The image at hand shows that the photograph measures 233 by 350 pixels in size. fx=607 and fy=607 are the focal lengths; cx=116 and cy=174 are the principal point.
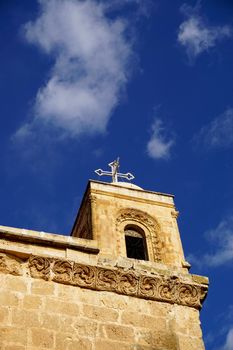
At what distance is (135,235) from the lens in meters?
12.7

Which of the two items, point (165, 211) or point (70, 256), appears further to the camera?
point (165, 211)

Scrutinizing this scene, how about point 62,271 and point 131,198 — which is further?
point 131,198

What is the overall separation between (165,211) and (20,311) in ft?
21.6

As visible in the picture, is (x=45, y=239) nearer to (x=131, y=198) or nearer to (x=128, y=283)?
(x=128, y=283)

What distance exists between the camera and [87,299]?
757 cm

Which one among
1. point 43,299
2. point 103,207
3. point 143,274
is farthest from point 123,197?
point 43,299

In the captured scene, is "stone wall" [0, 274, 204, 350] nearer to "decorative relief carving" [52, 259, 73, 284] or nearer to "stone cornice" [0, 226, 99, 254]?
"decorative relief carving" [52, 259, 73, 284]

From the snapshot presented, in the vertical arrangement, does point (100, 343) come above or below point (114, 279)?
below

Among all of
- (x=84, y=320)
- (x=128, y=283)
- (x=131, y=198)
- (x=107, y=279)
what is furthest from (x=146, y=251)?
(x=84, y=320)

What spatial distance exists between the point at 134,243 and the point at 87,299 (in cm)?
529

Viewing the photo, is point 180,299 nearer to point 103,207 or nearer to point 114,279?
point 114,279

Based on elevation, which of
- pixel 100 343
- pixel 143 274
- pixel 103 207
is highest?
pixel 103 207

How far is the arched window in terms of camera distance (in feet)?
40.8

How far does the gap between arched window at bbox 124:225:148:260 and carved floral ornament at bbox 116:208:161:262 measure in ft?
0.45
